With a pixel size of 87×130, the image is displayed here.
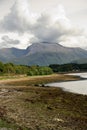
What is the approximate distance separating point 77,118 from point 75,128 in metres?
5.50

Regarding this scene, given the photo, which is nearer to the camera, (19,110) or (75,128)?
(75,128)

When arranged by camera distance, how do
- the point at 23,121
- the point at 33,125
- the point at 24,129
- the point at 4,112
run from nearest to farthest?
1. the point at 24,129
2. the point at 33,125
3. the point at 23,121
4. the point at 4,112

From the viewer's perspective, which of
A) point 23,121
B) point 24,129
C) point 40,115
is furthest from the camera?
point 40,115

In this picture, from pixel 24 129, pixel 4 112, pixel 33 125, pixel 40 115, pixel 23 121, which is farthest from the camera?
pixel 4 112

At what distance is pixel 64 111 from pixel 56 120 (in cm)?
726

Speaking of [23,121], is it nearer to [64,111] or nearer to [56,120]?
[56,120]

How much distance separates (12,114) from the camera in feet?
128

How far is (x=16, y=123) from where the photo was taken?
32.3 metres

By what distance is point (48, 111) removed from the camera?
4097 cm

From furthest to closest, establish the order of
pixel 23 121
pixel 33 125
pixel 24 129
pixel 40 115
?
pixel 40 115
pixel 23 121
pixel 33 125
pixel 24 129

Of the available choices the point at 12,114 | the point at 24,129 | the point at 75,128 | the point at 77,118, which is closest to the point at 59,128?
the point at 75,128

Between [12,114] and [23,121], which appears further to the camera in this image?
[12,114]

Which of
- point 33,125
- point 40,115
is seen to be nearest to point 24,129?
point 33,125

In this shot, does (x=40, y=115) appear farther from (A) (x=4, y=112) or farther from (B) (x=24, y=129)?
(B) (x=24, y=129)
